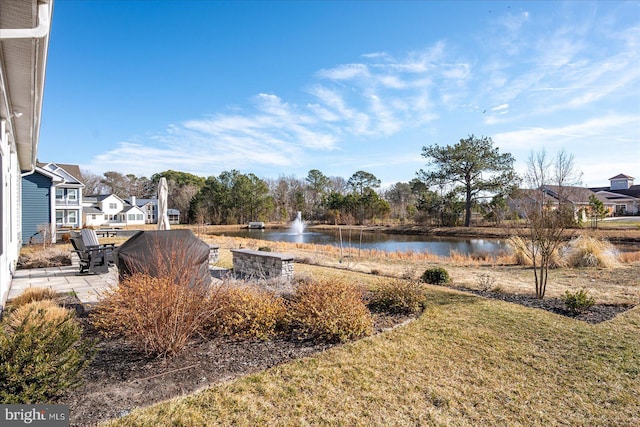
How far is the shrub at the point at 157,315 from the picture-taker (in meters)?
2.94

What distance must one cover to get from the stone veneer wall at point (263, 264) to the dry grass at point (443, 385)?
3.04 meters

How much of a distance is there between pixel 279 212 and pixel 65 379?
46.3m

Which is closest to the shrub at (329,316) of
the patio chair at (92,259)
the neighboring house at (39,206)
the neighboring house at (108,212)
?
the patio chair at (92,259)

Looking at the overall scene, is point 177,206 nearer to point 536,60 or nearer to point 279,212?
point 279,212

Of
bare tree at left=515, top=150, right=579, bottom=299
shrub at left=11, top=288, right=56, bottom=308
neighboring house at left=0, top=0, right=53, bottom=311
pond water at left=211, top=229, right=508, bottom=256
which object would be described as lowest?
pond water at left=211, top=229, right=508, bottom=256

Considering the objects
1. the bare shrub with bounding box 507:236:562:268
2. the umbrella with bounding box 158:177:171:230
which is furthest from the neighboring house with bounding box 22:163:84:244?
the bare shrub with bounding box 507:236:562:268

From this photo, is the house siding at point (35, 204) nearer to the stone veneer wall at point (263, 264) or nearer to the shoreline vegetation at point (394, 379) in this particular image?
the stone veneer wall at point (263, 264)

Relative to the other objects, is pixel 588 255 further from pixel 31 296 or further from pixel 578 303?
pixel 31 296

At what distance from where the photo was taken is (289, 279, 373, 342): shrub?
3.60 m

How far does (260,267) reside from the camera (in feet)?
23.1

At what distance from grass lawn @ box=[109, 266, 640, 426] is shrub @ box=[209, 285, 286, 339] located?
733 millimetres

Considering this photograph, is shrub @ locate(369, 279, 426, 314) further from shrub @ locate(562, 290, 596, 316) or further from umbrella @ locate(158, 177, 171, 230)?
umbrella @ locate(158, 177, 171, 230)

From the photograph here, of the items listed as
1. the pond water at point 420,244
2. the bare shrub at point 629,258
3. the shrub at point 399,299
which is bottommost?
the pond water at point 420,244

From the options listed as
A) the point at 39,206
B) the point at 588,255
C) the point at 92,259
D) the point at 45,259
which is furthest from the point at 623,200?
the point at 39,206
